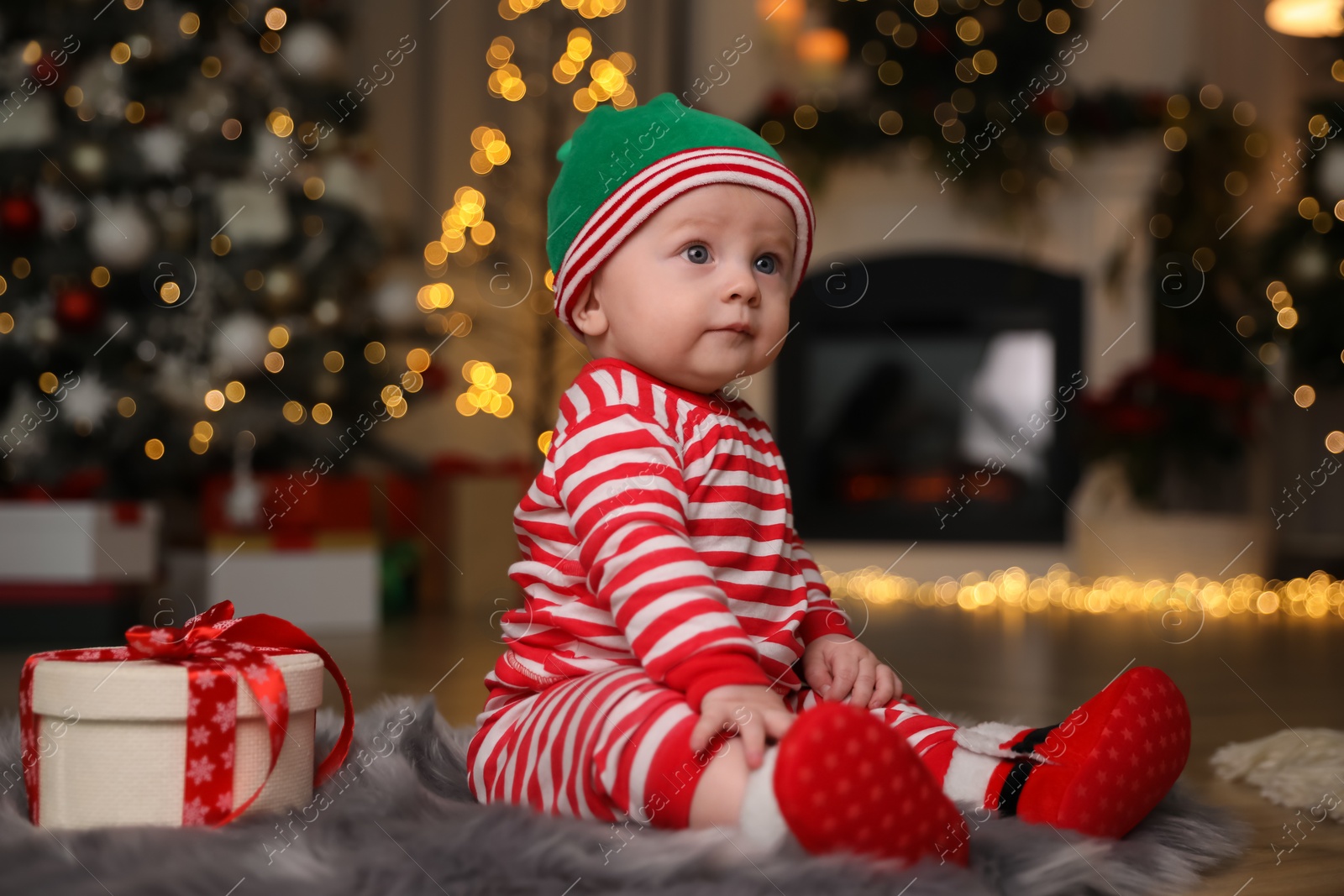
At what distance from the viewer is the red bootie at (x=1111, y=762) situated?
2.85ft

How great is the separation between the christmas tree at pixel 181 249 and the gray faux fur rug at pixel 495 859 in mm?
1772

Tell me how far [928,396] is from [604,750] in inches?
131

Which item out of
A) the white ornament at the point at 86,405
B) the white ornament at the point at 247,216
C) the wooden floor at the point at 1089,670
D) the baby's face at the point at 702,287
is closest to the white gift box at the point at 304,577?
the wooden floor at the point at 1089,670

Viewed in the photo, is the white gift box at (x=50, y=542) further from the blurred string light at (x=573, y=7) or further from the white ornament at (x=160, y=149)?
the blurred string light at (x=573, y=7)

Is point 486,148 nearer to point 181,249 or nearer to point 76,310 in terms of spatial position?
point 181,249

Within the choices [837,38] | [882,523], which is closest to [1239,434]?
[882,523]

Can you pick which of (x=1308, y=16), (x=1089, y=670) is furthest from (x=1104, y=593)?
(x=1308, y=16)

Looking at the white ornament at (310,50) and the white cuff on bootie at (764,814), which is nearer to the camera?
the white cuff on bootie at (764,814)

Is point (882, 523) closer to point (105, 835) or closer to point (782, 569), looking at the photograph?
point (782, 569)

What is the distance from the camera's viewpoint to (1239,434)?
3.65 m

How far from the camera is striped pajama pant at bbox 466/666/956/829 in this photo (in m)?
0.81

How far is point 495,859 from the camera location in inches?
30.5

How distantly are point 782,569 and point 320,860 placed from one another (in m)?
0.42

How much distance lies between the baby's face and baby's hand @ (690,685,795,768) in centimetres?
28
